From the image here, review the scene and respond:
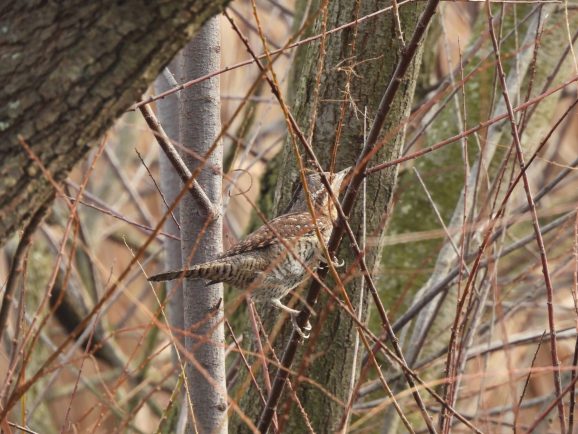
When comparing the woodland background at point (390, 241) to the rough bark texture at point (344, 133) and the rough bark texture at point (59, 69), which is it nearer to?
the rough bark texture at point (344, 133)

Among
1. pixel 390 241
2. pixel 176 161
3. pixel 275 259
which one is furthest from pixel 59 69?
pixel 275 259

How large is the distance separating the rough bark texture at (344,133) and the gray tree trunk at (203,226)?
0.67 m

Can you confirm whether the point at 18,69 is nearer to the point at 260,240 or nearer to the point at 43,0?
the point at 43,0

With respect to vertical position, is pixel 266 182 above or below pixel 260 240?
above

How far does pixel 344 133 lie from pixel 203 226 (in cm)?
104

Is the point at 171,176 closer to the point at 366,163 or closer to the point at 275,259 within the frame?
the point at 275,259

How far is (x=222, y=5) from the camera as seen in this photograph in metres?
2.03

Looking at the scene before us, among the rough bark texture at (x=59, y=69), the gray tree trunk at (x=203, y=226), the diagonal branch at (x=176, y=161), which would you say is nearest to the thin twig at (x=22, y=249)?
the rough bark texture at (x=59, y=69)

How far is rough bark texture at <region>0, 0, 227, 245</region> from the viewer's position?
1.89 metres

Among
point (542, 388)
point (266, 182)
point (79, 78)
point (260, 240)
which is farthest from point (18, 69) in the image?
point (542, 388)

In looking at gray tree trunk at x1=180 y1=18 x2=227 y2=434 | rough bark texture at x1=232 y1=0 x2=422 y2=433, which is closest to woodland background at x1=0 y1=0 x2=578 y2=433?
rough bark texture at x1=232 y1=0 x2=422 y2=433

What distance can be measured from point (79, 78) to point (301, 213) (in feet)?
7.31

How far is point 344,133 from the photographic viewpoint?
13.0ft

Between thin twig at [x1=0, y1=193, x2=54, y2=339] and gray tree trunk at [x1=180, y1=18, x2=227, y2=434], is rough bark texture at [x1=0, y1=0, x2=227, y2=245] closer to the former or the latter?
thin twig at [x1=0, y1=193, x2=54, y2=339]
